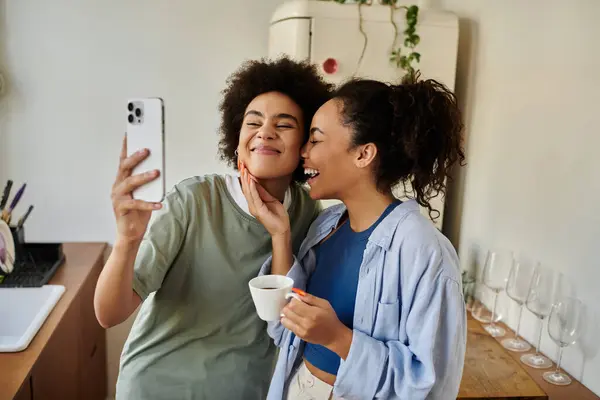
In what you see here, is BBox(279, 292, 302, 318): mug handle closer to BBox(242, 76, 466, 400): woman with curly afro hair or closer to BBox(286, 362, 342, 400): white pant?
BBox(242, 76, 466, 400): woman with curly afro hair

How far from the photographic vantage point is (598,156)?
1324 mm

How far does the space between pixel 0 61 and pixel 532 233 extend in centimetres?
225

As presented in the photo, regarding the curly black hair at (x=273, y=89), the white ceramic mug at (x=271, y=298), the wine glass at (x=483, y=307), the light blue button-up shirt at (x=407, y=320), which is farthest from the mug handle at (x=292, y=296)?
the wine glass at (x=483, y=307)

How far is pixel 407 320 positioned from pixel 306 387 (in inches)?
11.5

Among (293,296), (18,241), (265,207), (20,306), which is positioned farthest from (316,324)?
(18,241)

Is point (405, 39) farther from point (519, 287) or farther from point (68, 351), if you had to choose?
point (68, 351)

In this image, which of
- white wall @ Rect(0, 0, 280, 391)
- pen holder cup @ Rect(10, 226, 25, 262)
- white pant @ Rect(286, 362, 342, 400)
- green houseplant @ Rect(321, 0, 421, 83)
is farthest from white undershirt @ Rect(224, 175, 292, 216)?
white wall @ Rect(0, 0, 280, 391)

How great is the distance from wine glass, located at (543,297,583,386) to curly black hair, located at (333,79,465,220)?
0.59 meters

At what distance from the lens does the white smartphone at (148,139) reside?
0.93m

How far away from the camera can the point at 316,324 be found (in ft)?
2.96

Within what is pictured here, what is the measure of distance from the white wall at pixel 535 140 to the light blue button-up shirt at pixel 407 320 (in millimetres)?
631

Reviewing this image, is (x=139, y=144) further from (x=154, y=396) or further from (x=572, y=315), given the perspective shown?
(x=572, y=315)

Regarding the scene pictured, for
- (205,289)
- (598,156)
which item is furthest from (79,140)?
(598,156)

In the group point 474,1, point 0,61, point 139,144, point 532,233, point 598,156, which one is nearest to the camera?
point 139,144
